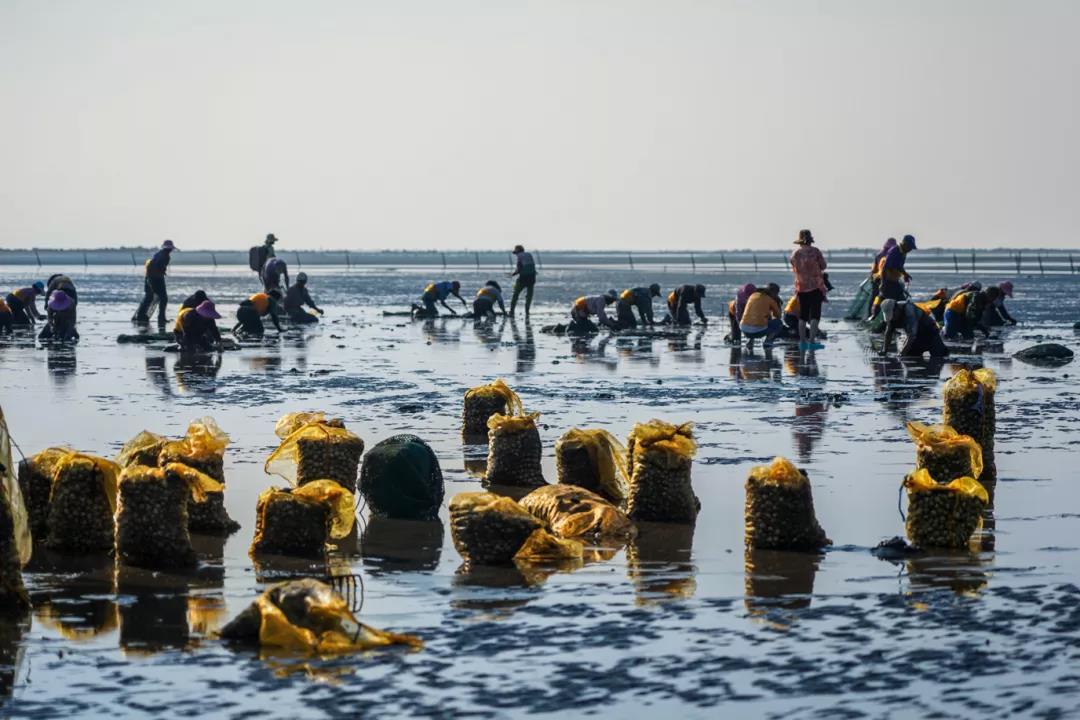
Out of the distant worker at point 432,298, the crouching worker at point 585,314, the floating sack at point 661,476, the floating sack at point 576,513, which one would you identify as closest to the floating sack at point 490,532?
the floating sack at point 576,513

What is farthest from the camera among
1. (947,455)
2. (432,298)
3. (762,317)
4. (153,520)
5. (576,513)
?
(432,298)

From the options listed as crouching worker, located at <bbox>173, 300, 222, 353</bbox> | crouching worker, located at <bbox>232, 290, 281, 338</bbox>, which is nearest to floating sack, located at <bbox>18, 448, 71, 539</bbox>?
crouching worker, located at <bbox>173, 300, 222, 353</bbox>

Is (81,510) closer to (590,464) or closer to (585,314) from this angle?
(590,464)

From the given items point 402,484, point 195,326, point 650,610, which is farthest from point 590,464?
point 195,326

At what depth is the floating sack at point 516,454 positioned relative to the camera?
12742 millimetres

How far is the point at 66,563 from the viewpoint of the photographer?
32.2 feet

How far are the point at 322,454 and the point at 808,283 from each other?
15.1 meters

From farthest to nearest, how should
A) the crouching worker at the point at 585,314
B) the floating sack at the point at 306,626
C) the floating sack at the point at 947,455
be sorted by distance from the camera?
the crouching worker at the point at 585,314
the floating sack at the point at 947,455
the floating sack at the point at 306,626

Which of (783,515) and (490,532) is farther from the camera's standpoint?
(783,515)

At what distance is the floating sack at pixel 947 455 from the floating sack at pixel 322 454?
4.20m

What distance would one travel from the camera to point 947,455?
11.5 m

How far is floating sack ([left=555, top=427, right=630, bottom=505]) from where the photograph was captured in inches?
480

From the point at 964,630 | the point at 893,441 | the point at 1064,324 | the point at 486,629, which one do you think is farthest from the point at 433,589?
the point at 1064,324

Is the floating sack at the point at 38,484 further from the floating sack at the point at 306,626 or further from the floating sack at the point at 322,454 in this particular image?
the floating sack at the point at 306,626
